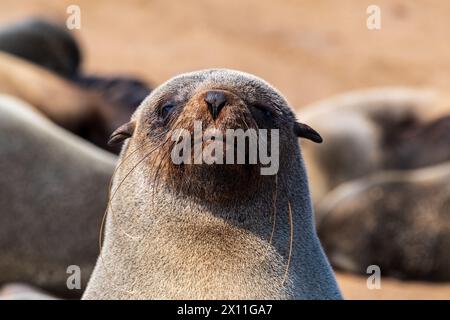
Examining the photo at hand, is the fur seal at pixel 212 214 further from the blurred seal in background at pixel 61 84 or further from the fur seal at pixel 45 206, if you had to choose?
the blurred seal in background at pixel 61 84

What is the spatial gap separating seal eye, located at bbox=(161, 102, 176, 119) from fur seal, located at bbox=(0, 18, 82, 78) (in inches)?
268

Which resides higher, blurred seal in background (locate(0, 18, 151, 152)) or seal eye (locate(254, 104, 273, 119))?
blurred seal in background (locate(0, 18, 151, 152))

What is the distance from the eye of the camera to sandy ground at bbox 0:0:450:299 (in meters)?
17.1

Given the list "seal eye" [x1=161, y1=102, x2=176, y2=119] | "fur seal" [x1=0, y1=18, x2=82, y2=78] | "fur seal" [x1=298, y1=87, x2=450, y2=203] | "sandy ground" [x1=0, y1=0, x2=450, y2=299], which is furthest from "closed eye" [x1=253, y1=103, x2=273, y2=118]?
"sandy ground" [x1=0, y1=0, x2=450, y2=299]

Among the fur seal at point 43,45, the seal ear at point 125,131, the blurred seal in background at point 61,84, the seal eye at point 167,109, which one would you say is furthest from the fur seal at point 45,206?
the fur seal at point 43,45

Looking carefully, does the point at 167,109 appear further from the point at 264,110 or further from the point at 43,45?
the point at 43,45

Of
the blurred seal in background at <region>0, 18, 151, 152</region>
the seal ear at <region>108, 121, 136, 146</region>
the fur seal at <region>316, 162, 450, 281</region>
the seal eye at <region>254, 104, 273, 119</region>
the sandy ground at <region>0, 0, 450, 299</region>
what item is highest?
the sandy ground at <region>0, 0, 450, 299</region>

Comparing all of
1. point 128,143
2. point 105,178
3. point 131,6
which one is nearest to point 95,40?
point 131,6

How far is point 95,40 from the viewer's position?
61.3 feet

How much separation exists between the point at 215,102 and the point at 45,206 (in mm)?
3541

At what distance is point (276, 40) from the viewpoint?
62.7 feet

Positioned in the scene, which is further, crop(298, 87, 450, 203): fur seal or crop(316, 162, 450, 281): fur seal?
crop(298, 87, 450, 203): fur seal

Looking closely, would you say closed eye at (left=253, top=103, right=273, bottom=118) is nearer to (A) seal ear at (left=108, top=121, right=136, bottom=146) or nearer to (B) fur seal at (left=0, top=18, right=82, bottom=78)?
(A) seal ear at (left=108, top=121, right=136, bottom=146)
